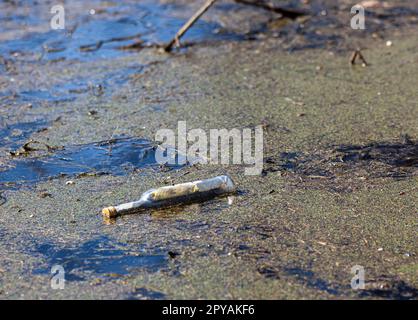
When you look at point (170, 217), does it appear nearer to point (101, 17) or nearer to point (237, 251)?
point (237, 251)

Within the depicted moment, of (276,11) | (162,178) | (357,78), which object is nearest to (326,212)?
(162,178)

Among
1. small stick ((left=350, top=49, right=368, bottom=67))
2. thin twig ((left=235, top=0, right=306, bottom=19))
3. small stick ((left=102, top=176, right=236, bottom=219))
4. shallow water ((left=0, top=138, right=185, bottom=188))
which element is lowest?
small stick ((left=102, top=176, right=236, bottom=219))

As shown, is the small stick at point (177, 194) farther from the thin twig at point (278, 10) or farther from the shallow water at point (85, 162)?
the thin twig at point (278, 10)

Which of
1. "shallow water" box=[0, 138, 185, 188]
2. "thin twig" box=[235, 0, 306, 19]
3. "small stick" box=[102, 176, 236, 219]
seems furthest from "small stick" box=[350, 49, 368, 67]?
"small stick" box=[102, 176, 236, 219]

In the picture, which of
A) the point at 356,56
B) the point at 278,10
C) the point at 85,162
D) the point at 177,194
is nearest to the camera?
the point at 177,194

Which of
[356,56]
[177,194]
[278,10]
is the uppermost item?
[278,10]

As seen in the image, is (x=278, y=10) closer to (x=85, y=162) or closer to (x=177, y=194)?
(x=85, y=162)

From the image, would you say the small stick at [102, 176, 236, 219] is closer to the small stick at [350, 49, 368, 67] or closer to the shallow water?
the shallow water

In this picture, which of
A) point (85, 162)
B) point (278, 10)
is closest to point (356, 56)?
point (278, 10)
